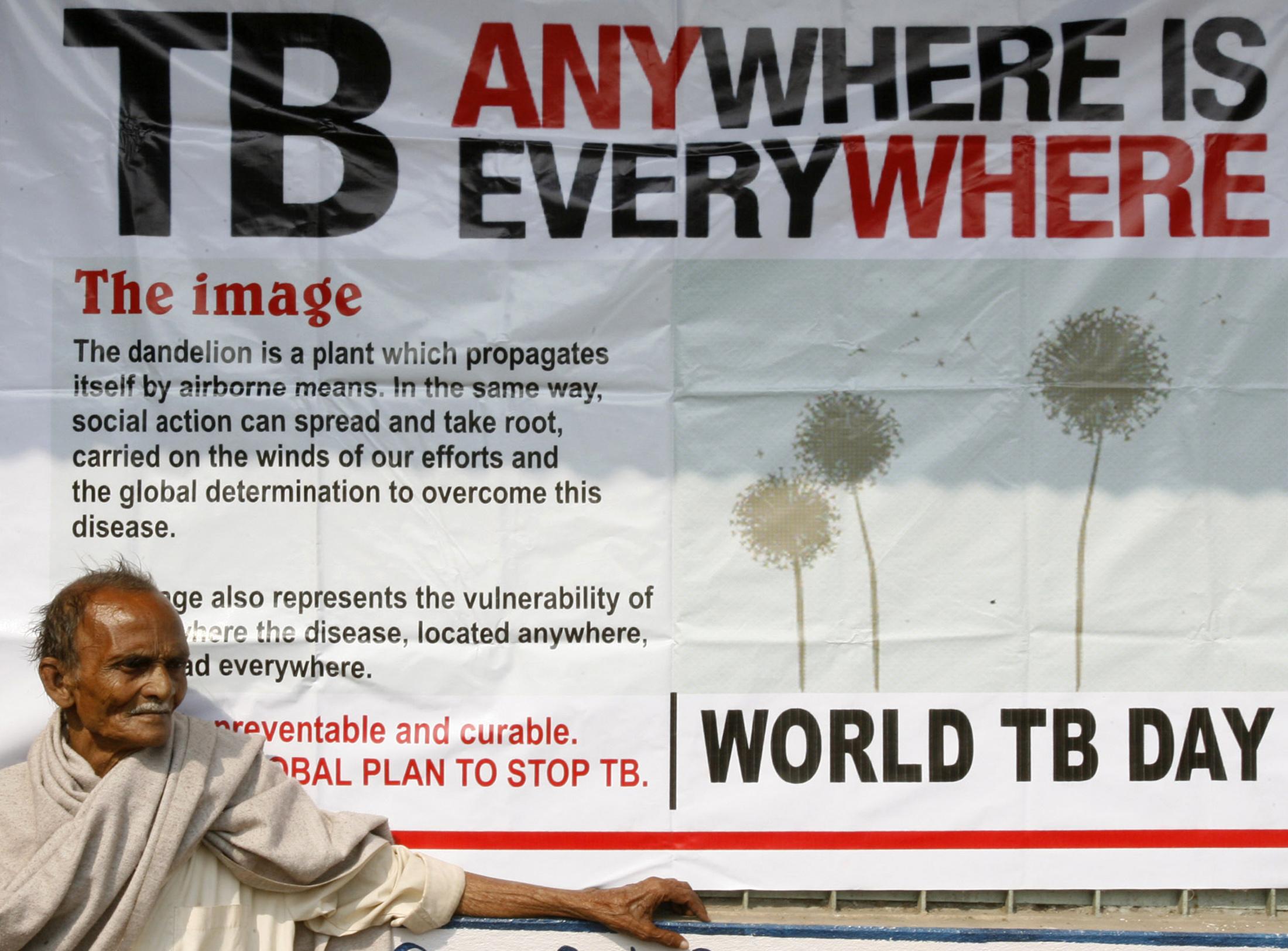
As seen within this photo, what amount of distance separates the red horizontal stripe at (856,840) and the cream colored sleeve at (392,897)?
20 centimetres

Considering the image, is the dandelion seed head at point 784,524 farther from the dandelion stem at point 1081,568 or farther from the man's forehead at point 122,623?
the man's forehead at point 122,623

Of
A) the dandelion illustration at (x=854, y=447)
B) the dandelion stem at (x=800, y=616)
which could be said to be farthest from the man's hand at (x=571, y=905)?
the dandelion illustration at (x=854, y=447)

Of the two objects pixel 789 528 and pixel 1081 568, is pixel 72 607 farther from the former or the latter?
pixel 1081 568

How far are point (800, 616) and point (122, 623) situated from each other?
58.6 inches

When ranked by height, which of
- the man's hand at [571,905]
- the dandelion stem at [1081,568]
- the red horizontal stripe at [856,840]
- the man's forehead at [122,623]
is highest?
the dandelion stem at [1081,568]

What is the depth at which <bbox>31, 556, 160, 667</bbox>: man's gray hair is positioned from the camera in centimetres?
240

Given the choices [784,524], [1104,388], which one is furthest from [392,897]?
[1104,388]

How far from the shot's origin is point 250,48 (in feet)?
9.25

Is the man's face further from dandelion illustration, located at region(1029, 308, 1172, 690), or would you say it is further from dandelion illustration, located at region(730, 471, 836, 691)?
dandelion illustration, located at region(1029, 308, 1172, 690)

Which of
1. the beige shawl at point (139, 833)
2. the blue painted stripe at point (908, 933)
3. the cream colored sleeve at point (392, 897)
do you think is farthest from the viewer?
the blue painted stripe at point (908, 933)

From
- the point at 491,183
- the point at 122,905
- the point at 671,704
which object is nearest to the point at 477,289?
the point at 491,183

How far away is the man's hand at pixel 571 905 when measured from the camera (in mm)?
2629

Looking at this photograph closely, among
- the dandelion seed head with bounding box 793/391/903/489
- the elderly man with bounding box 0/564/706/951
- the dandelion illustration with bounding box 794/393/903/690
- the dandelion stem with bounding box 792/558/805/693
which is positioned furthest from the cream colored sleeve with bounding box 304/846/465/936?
the dandelion seed head with bounding box 793/391/903/489

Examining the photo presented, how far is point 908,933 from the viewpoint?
2635 mm
